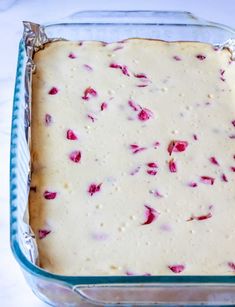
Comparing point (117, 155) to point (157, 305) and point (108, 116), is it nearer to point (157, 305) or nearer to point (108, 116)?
point (108, 116)

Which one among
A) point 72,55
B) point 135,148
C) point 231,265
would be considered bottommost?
point 231,265

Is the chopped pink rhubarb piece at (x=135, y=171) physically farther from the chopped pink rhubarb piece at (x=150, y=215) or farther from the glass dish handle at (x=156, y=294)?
the glass dish handle at (x=156, y=294)

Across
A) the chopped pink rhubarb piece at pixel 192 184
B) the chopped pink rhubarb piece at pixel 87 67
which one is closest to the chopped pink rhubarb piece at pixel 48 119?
the chopped pink rhubarb piece at pixel 87 67

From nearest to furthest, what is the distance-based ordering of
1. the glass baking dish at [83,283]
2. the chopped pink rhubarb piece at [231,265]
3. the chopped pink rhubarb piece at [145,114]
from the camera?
the glass baking dish at [83,283] < the chopped pink rhubarb piece at [231,265] < the chopped pink rhubarb piece at [145,114]

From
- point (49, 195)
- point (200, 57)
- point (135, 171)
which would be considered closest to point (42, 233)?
point (49, 195)

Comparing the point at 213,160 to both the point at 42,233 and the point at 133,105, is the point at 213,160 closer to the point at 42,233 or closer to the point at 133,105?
the point at 133,105

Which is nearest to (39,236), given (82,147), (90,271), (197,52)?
(90,271)

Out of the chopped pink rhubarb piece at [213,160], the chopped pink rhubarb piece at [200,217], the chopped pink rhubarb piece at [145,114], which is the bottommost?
the chopped pink rhubarb piece at [200,217]
